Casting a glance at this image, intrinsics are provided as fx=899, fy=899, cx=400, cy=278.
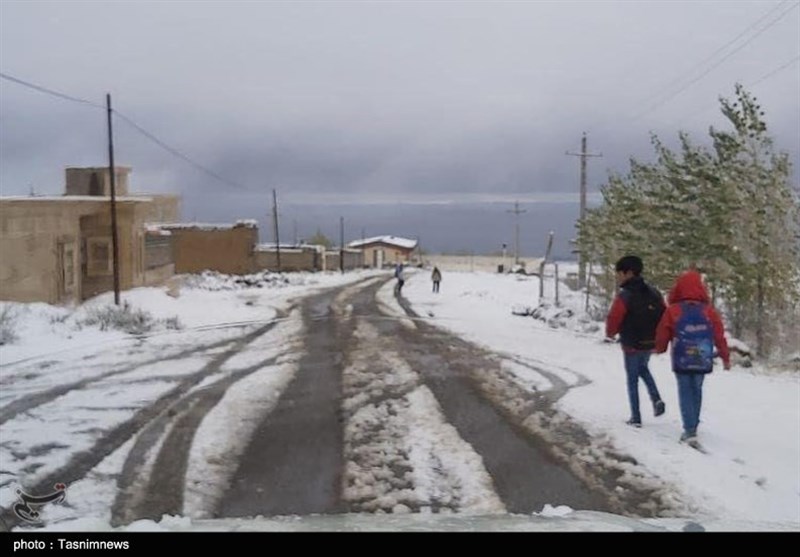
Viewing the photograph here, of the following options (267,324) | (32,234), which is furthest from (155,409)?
(32,234)

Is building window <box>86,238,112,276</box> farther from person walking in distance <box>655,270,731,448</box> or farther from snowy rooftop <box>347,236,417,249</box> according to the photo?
snowy rooftop <box>347,236,417,249</box>

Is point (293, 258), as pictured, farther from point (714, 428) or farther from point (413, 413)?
point (714, 428)

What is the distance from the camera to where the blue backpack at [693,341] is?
29.0 feet

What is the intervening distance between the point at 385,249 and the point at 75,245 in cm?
10161

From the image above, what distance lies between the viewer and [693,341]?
8.91 meters

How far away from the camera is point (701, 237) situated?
1998 centimetres

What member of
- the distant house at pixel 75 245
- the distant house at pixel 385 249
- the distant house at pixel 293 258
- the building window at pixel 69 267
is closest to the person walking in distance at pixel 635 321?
the distant house at pixel 75 245

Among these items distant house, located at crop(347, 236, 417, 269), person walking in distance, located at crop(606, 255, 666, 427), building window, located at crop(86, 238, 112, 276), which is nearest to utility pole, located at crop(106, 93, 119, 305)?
building window, located at crop(86, 238, 112, 276)

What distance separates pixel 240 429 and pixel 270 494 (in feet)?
8.42

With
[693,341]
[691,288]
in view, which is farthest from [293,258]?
[693,341]

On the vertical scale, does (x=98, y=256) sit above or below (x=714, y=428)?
above

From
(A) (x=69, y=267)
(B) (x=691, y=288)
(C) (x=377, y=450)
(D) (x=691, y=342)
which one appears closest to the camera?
(C) (x=377, y=450)

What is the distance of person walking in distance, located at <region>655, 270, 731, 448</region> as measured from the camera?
8.87 metres

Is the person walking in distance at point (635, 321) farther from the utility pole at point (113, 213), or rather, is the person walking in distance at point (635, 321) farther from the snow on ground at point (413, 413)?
the utility pole at point (113, 213)
